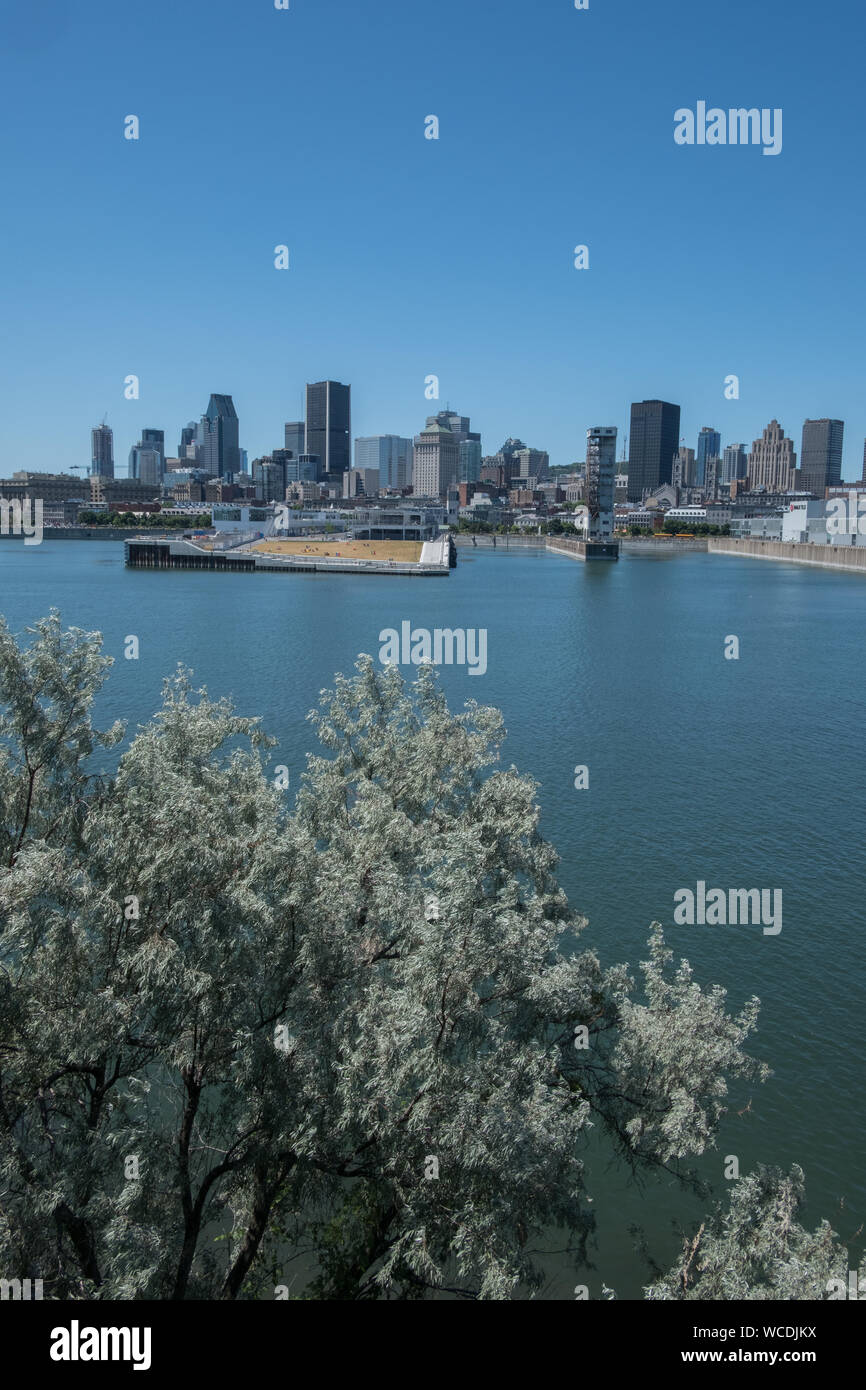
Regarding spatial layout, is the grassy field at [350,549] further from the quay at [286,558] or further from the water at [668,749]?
the water at [668,749]

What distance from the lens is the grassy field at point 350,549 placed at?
80.1 metres

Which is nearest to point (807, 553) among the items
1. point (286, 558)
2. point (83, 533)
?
point (286, 558)

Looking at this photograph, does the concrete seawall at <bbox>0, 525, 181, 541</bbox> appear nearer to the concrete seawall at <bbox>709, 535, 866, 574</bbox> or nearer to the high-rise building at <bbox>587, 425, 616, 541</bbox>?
the high-rise building at <bbox>587, 425, 616, 541</bbox>

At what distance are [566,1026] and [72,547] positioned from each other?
390ft

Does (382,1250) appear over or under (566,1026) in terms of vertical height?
under

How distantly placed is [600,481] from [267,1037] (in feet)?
341

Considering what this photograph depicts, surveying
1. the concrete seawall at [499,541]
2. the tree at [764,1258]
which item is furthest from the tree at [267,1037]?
Answer: the concrete seawall at [499,541]

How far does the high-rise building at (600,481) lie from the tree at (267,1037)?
9829cm

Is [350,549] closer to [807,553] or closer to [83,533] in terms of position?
[807,553]

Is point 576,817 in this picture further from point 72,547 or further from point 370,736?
point 72,547

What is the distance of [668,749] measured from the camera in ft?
74.5
